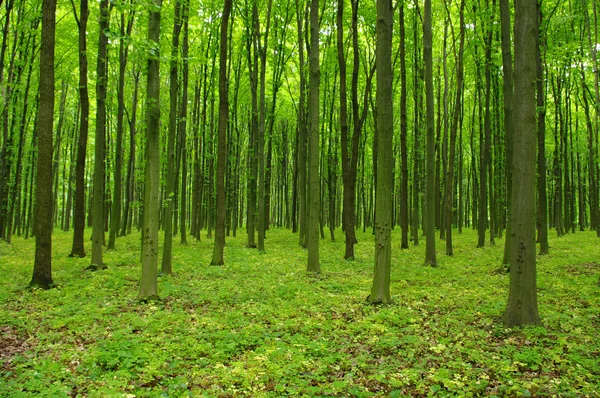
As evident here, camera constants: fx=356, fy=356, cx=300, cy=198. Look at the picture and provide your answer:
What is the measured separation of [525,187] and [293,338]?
15.5 feet

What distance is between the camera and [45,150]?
906 cm

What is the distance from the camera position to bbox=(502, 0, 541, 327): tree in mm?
6070

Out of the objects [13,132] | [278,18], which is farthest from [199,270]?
[13,132]

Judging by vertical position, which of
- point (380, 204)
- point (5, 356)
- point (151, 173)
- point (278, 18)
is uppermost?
point (278, 18)

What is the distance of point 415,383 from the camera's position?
A: 446 centimetres

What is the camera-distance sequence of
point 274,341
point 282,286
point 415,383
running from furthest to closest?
point 282,286 < point 274,341 < point 415,383

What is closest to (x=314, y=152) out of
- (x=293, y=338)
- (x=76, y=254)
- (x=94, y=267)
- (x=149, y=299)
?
(x=149, y=299)

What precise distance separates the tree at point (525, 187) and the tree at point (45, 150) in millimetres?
10624

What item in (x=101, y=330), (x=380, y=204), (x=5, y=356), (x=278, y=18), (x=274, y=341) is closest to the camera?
(x=5, y=356)

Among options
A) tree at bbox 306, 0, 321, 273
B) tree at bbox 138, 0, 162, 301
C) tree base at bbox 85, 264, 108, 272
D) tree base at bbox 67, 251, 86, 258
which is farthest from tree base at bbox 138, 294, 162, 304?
tree base at bbox 67, 251, 86, 258

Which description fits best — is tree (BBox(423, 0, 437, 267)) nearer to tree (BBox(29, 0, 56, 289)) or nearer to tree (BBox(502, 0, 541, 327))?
tree (BBox(502, 0, 541, 327))

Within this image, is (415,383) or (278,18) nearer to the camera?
(415,383)

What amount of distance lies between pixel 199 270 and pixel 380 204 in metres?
6.93

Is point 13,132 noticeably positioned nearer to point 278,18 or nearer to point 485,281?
point 278,18
